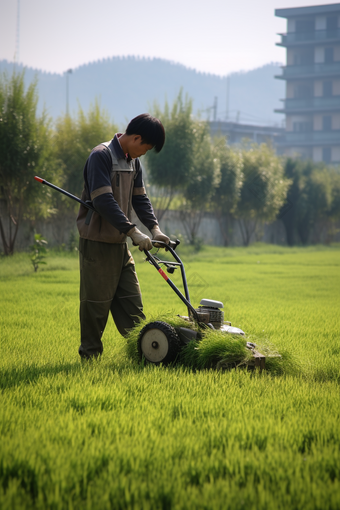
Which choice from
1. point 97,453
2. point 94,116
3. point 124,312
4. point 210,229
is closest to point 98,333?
point 124,312

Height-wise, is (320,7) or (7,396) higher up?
(320,7)

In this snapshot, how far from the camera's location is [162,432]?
2.70m

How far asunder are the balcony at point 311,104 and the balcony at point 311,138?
148 inches

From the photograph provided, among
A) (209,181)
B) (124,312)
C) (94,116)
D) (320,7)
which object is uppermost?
(320,7)

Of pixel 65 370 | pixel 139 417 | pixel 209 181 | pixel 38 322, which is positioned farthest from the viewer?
pixel 209 181

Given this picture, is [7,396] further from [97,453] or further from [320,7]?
[320,7]

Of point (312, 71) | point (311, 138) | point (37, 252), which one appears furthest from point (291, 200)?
point (311, 138)

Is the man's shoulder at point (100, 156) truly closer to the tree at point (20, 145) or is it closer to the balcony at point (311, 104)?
the tree at point (20, 145)

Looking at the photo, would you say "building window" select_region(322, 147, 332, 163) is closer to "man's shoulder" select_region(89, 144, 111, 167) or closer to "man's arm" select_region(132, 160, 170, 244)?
"man's arm" select_region(132, 160, 170, 244)

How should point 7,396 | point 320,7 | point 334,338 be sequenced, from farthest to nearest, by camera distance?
point 320,7, point 334,338, point 7,396

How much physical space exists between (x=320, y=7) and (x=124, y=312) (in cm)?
9431

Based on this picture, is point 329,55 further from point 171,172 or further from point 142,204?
point 142,204

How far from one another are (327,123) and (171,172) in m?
76.4

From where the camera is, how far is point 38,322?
6.39m
